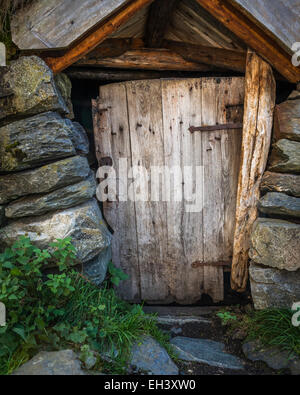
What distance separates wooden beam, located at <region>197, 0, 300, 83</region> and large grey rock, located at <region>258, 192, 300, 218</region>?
0.94m

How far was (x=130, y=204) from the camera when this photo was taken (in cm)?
297

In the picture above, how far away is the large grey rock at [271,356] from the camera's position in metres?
2.15

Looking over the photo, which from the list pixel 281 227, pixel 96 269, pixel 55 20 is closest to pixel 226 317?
pixel 281 227

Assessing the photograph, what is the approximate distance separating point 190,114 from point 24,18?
1485 mm

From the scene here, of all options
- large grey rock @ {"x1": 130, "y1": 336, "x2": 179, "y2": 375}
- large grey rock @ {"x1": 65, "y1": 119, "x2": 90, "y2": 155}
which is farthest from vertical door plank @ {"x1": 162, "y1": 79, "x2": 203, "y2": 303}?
large grey rock @ {"x1": 130, "y1": 336, "x2": 179, "y2": 375}

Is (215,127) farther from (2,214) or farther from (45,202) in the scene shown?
(2,214)

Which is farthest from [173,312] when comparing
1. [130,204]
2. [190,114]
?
[190,114]

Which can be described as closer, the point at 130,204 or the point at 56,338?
the point at 56,338

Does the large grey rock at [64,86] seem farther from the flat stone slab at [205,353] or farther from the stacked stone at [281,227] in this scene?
the flat stone slab at [205,353]

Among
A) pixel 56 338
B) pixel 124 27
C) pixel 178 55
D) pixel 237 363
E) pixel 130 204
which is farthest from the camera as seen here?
pixel 130 204

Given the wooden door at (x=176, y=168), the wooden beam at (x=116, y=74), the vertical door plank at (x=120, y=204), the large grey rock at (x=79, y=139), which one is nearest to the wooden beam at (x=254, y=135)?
the wooden door at (x=176, y=168)

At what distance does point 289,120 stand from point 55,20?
188 cm

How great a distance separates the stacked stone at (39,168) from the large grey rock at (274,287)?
130 cm

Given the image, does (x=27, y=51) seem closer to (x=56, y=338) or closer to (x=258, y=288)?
(x=56, y=338)
